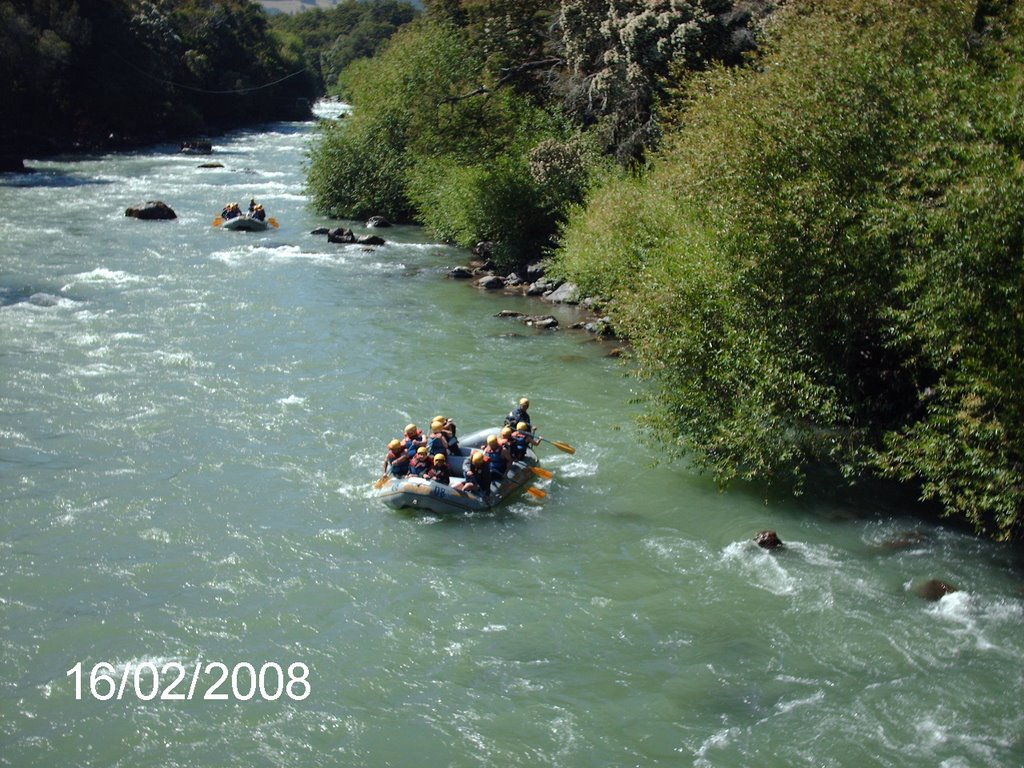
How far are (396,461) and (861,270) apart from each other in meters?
8.42

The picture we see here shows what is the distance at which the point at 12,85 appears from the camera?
65312 millimetres

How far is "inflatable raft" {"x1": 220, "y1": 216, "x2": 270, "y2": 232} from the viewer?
138ft

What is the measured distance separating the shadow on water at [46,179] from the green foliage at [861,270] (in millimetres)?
41375

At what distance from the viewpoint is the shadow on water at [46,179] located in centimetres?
5209

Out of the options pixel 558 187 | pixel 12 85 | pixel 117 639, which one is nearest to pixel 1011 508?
pixel 117 639

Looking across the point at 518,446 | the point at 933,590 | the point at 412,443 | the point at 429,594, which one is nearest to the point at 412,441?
the point at 412,443

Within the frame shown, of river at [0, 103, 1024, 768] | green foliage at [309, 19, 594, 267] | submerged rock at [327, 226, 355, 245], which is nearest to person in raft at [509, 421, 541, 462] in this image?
river at [0, 103, 1024, 768]

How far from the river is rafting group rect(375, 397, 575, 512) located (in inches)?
14.3

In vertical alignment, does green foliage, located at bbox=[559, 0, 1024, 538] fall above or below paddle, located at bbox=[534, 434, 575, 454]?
above

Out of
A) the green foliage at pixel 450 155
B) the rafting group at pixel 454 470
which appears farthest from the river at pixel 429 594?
the green foliage at pixel 450 155

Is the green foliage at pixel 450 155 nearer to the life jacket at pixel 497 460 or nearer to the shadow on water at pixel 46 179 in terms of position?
the shadow on water at pixel 46 179

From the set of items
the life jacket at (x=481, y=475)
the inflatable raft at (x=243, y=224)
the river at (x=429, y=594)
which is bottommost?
the river at (x=429, y=594)

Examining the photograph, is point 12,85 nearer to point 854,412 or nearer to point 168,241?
point 168,241

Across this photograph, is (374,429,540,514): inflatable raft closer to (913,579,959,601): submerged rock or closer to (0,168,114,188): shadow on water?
(913,579,959,601): submerged rock
